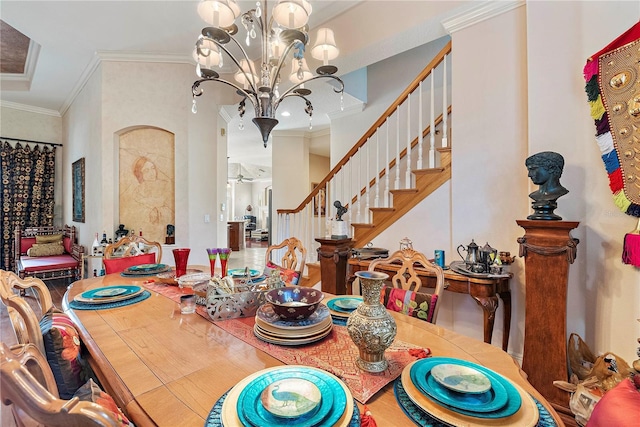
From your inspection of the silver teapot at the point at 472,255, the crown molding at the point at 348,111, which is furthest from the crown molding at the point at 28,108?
the silver teapot at the point at 472,255

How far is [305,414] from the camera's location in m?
0.62

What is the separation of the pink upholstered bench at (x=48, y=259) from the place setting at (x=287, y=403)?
4.59 metres

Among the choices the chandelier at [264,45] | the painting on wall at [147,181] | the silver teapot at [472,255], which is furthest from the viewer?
the painting on wall at [147,181]

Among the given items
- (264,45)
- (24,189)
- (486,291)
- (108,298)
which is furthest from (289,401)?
(24,189)

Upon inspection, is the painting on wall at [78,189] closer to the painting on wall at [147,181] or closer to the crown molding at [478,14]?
the painting on wall at [147,181]

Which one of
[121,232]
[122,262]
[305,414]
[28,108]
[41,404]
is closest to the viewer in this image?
[41,404]

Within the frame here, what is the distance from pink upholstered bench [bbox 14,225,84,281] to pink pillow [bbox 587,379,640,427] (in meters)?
5.24

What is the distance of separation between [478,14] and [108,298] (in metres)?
3.03

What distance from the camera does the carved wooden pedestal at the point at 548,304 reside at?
5.41ft

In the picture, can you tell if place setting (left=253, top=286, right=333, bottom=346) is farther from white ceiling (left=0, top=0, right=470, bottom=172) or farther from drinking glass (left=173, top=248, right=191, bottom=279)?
white ceiling (left=0, top=0, right=470, bottom=172)

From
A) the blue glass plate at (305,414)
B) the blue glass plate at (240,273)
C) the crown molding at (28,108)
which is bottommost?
the blue glass plate at (305,414)

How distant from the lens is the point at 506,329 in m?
2.01

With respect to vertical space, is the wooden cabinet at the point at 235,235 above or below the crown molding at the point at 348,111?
below

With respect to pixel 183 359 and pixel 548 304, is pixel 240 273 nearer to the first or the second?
pixel 183 359
